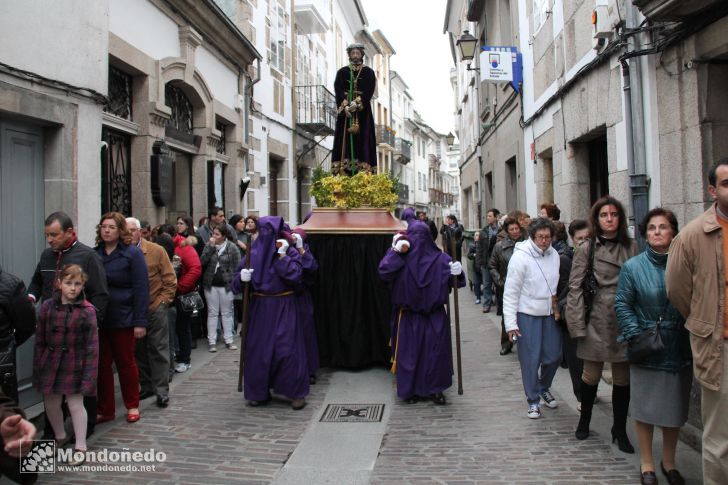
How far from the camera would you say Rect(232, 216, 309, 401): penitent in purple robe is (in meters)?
5.61

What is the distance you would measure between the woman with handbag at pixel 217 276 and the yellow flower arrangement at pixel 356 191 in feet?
5.01

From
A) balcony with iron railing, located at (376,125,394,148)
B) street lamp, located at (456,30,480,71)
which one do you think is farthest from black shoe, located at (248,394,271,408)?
balcony with iron railing, located at (376,125,394,148)

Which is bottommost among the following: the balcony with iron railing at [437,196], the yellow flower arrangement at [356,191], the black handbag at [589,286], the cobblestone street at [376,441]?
the cobblestone street at [376,441]

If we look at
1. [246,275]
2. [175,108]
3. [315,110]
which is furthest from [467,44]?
[246,275]

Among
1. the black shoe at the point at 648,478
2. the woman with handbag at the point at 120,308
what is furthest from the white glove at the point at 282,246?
the black shoe at the point at 648,478

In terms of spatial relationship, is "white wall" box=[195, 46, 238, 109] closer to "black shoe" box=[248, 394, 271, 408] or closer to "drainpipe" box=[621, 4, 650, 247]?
"black shoe" box=[248, 394, 271, 408]

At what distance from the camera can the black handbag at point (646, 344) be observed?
11.8 ft

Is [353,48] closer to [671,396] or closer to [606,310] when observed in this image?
[606,310]

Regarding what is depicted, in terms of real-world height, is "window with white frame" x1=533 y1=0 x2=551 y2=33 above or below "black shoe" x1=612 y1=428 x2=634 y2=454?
above

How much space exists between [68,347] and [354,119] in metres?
4.85

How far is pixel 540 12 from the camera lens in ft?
33.6

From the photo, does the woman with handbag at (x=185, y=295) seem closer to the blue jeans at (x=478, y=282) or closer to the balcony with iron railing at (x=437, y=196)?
the blue jeans at (x=478, y=282)

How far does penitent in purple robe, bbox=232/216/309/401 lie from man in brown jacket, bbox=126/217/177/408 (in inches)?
32.1

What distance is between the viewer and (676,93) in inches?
221
